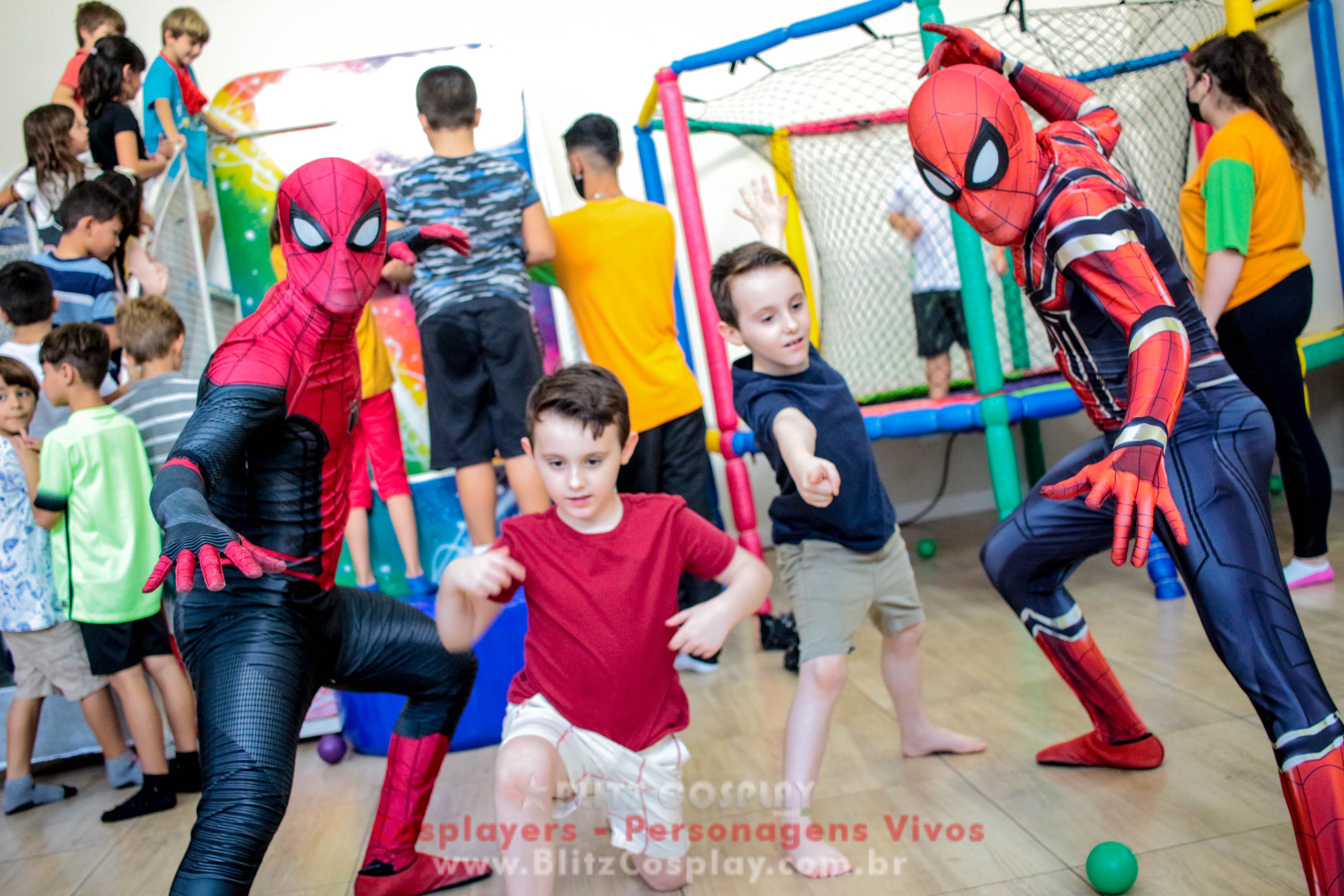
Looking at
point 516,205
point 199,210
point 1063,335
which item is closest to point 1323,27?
point 1063,335

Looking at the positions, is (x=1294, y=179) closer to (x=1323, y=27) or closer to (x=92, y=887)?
(x=1323, y=27)

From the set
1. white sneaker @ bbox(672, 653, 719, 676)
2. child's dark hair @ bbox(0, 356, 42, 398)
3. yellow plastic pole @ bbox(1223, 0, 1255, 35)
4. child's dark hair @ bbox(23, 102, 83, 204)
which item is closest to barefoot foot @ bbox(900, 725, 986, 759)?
white sneaker @ bbox(672, 653, 719, 676)

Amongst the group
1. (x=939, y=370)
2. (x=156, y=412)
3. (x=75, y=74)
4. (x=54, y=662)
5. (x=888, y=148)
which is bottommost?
(x=54, y=662)

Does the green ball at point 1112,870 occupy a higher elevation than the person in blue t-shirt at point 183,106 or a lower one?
lower

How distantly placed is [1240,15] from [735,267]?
253 cm

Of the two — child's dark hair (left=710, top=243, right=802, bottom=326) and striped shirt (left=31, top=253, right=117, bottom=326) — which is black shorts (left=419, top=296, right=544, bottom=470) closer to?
child's dark hair (left=710, top=243, right=802, bottom=326)

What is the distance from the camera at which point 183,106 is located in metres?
3.95

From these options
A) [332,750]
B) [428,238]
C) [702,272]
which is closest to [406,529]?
[332,750]

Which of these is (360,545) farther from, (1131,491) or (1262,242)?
(1262,242)

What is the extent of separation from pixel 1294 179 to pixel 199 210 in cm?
402

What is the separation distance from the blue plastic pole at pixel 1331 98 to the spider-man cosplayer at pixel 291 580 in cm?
343

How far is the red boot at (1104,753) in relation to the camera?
1941 mm

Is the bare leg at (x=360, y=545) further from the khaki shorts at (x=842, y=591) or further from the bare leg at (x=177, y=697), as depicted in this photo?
the khaki shorts at (x=842, y=591)

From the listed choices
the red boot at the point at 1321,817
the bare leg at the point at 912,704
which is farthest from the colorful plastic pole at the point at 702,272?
the red boot at the point at 1321,817
